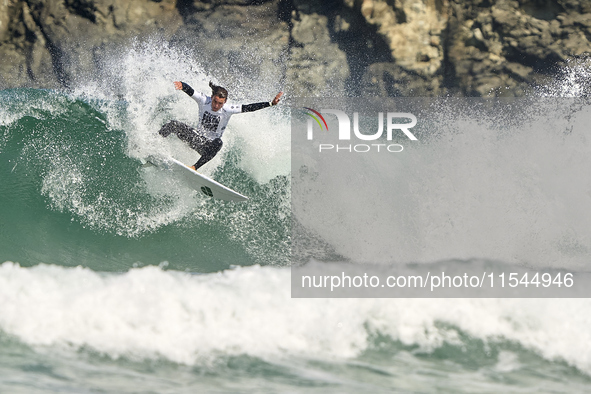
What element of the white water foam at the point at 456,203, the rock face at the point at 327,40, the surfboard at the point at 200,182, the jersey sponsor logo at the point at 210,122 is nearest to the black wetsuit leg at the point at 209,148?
the jersey sponsor logo at the point at 210,122

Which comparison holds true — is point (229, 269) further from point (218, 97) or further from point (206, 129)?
point (218, 97)

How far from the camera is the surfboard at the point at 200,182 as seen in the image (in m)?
5.11

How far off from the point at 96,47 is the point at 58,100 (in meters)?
4.43

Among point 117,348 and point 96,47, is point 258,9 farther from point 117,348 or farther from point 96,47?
point 117,348

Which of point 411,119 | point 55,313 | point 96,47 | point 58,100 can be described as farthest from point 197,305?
point 96,47

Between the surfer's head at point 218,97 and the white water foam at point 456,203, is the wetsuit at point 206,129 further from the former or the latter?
the white water foam at point 456,203

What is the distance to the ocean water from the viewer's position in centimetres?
338

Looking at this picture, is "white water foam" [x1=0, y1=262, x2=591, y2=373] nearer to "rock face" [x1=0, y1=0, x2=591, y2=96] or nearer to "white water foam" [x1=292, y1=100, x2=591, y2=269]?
"white water foam" [x1=292, y1=100, x2=591, y2=269]

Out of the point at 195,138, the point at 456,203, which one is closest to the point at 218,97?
the point at 195,138

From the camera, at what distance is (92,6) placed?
1054 cm

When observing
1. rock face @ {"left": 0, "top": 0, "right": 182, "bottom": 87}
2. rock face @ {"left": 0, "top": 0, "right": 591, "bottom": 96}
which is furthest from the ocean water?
rock face @ {"left": 0, "top": 0, "right": 182, "bottom": 87}

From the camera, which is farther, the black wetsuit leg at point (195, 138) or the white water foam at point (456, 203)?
the white water foam at point (456, 203)

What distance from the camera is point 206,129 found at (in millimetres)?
5402

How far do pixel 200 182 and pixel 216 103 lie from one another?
90 cm
